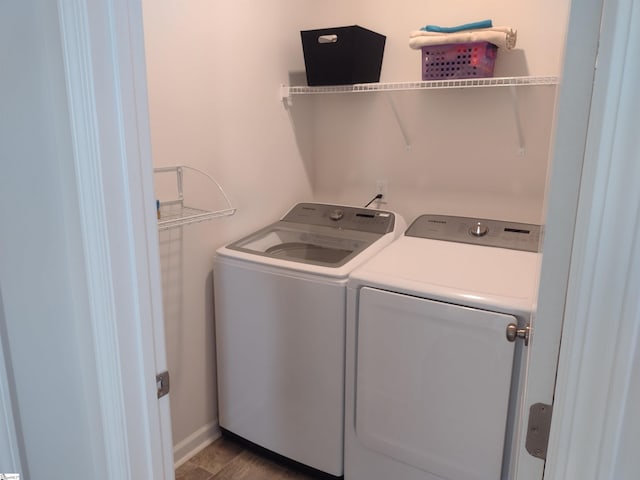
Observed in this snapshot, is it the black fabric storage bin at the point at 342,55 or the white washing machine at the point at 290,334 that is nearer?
the white washing machine at the point at 290,334

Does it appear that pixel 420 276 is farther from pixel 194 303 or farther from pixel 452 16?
pixel 452 16

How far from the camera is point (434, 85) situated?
2.14 m

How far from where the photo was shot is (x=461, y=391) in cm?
163

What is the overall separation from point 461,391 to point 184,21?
1679 millimetres

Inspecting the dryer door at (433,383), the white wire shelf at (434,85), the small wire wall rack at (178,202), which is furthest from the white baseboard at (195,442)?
the white wire shelf at (434,85)

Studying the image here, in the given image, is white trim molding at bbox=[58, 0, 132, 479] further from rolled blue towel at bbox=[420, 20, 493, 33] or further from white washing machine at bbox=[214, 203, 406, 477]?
rolled blue towel at bbox=[420, 20, 493, 33]

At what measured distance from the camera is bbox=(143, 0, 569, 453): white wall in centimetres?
199

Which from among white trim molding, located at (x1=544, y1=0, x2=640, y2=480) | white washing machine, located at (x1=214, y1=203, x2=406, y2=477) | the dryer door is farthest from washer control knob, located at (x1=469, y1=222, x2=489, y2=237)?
white trim molding, located at (x1=544, y1=0, x2=640, y2=480)

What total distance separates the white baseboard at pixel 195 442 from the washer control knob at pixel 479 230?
58.7 inches

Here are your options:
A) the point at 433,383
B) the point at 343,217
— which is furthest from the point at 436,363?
the point at 343,217

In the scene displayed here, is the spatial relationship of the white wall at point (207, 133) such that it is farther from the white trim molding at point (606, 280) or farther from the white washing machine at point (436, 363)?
the white trim molding at point (606, 280)

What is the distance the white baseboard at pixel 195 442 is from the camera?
7.18 feet

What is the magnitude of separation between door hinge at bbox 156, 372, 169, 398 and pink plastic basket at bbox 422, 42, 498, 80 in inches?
65.2

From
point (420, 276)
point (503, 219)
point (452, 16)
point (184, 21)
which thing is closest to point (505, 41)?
point (452, 16)
